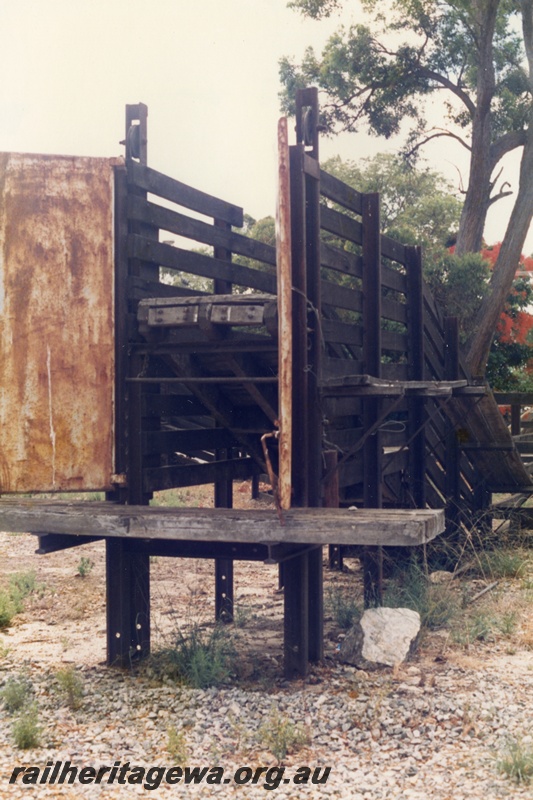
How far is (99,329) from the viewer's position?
630cm

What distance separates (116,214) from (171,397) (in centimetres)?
152

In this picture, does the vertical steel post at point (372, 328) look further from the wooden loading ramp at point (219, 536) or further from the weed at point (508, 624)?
the wooden loading ramp at point (219, 536)

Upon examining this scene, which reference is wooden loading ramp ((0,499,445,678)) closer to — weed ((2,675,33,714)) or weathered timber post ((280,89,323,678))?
weathered timber post ((280,89,323,678))

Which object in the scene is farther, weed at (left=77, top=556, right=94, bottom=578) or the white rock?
weed at (left=77, top=556, right=94, bottom=578)

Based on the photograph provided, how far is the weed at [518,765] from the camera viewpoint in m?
4.49

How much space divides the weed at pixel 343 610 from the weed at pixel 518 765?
2.66 m

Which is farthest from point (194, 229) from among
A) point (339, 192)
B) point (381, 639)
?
point (381, 639)

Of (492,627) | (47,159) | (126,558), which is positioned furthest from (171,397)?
(492,627)

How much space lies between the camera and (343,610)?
7.77 meters

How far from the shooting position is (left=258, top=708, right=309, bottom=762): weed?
194 inches

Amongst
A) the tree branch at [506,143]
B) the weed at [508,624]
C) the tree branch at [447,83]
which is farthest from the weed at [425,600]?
the tree branch at [447,83]

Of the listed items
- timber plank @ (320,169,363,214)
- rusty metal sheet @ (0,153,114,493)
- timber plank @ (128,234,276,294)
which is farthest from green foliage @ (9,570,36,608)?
timber plank @ (320,169,363,214)

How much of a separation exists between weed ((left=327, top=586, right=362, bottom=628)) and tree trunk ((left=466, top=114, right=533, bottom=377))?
9.86 meters

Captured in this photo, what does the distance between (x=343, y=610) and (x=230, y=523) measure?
2.64m
